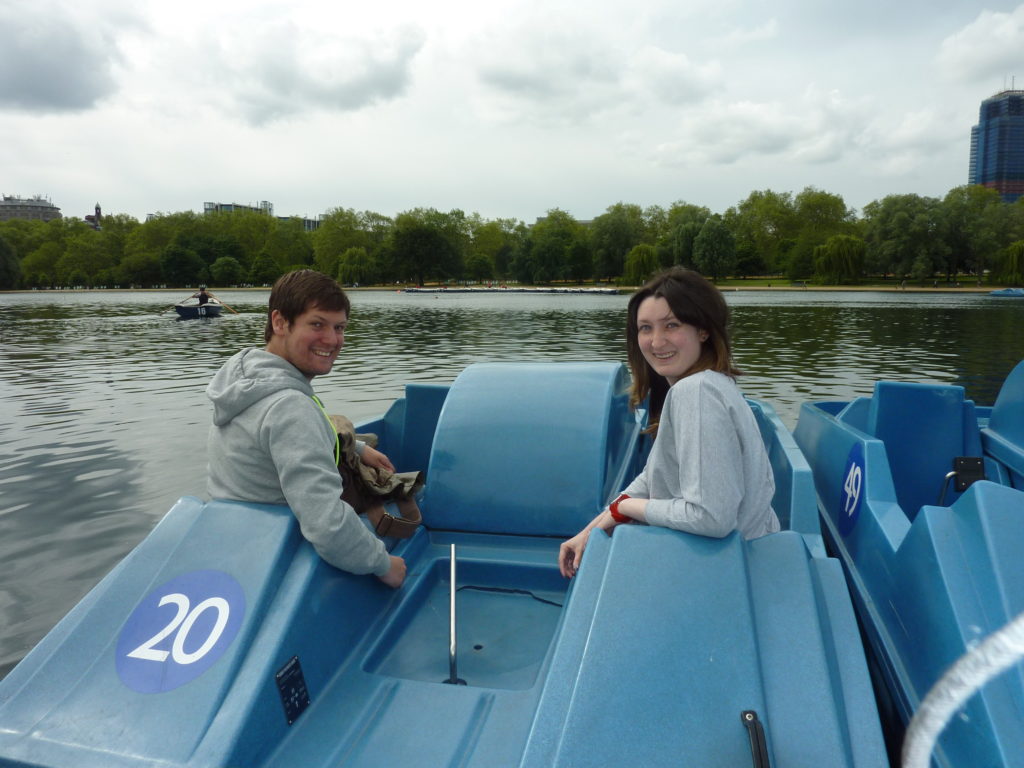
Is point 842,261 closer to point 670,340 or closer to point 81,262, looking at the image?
point 670,340

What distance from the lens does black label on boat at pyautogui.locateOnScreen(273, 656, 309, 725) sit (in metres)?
2.11

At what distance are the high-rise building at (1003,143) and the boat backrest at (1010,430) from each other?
197 m

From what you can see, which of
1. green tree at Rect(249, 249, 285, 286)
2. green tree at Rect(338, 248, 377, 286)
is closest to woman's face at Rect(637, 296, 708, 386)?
green tree at Rect(338, 248, 377, 286)

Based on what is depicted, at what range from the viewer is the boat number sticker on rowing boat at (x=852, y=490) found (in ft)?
11.6

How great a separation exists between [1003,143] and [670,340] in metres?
211

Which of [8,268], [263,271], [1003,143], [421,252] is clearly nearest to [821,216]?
[421,252]

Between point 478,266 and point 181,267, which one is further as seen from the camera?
point 478,266

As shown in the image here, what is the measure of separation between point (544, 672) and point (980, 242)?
7998 cm

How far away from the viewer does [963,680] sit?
77.6 inches

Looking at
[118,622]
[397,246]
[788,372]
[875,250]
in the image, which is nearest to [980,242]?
[875,250]

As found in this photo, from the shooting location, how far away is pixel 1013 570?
1.93m

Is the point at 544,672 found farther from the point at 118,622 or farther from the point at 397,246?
the point at 397,246

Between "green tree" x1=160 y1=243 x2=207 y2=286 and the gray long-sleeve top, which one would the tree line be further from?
the gray long-sleeve top

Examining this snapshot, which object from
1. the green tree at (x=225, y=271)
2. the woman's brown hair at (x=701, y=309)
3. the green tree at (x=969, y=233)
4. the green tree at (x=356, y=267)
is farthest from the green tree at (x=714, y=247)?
the woman's brown hair at (x=701, y=309)
